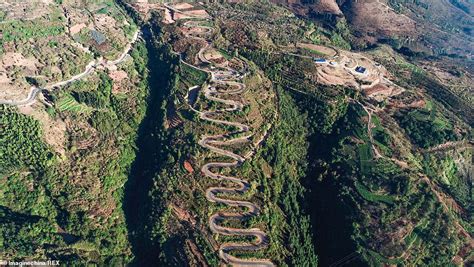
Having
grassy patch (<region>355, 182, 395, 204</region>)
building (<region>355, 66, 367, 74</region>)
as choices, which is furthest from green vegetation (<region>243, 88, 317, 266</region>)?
building (<region>355, 66, 367, 74</region>)

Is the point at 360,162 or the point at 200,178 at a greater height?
the point at 360,162

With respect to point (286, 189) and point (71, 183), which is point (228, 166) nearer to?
point (286, 189)

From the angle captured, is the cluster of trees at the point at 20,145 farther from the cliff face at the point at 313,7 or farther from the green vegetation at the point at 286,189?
the cliff face at the point at 313,7

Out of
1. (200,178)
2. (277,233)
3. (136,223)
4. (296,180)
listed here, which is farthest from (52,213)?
(296,180)

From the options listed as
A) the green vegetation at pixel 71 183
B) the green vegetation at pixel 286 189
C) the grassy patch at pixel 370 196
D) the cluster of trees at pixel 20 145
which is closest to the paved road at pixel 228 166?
the green vegetation at pixel 286 189

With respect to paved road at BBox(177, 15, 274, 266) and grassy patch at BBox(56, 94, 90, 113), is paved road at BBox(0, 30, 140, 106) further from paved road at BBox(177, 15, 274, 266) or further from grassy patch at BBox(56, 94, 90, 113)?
paved road at BBox(177, 15, 274, 266)

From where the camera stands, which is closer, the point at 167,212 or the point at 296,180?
the point at 167,212

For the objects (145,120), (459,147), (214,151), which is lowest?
(145,120)

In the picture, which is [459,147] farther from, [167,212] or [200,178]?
[167,212]

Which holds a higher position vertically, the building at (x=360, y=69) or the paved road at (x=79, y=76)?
the building at (x=360, y=69)
